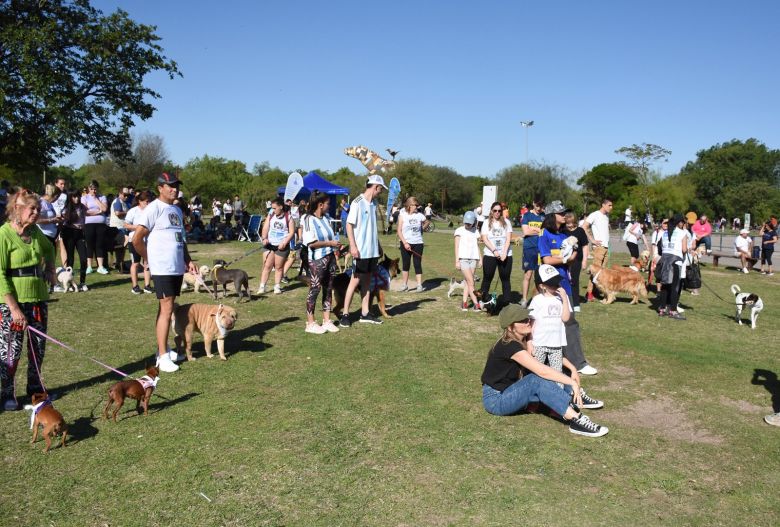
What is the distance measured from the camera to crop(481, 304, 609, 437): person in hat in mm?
4781

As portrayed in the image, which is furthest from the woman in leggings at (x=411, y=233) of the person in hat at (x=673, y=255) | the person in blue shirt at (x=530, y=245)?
the person in hat at (x=673, y=255)

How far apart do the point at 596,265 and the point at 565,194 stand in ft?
Result: 191

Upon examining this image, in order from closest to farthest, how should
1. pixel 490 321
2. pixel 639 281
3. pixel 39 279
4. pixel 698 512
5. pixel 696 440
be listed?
pixel 698 512, pixel 696 440, pixel 39 279, pixel 490 321, pixel 639 281

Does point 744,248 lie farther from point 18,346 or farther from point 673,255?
point 18,346

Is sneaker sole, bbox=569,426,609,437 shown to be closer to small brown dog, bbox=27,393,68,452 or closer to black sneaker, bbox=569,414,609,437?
black sneaker, bbox=569,414,609,437

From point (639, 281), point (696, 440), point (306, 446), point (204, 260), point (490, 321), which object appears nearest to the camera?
point (306, 446)

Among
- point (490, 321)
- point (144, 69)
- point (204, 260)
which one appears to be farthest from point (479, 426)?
point (144, 69)

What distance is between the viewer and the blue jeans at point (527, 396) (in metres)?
4.81

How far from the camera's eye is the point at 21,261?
491 centimetres

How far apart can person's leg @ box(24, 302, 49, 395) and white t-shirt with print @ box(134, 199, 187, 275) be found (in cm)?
112

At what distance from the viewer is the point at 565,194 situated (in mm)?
66875

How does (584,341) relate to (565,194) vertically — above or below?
below

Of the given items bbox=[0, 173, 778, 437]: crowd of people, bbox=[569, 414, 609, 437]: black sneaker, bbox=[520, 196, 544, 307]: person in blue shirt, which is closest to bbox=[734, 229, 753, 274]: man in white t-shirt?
bbox=[0, 173, 778, 437]: crowd of people

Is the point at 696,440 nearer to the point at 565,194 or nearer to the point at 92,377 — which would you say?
the point at 92,377
